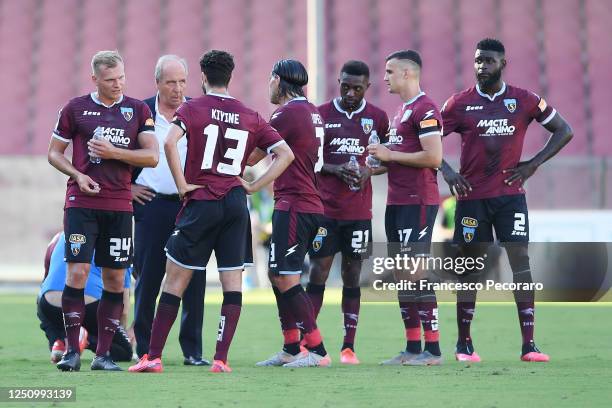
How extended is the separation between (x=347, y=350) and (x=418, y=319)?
1.87 feet

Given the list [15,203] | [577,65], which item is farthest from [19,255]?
[577,65]

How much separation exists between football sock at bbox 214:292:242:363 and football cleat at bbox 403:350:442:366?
131 cm

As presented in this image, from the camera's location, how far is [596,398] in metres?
6.21

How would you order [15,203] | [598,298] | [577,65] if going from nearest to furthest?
[598,298] → [15,203] → [577,65]

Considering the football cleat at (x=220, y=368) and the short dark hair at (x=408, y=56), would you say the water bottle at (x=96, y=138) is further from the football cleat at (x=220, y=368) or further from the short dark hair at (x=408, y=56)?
the short dark hair at (x=408, y=56)

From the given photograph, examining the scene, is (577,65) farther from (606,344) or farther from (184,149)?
(184,149)

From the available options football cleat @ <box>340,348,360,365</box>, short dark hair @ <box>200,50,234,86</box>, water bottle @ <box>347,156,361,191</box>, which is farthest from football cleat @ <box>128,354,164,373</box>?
water bottle @ <box>347,156,361,191</box>

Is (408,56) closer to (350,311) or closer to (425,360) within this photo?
(350,311)

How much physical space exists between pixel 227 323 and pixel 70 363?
101 centimetres

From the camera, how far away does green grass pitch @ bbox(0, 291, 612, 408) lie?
6105mm

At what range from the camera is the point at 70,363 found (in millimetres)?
7570

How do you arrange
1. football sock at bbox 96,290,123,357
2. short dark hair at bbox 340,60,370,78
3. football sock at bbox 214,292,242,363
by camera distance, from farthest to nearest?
short dark hair at bbox 340,60,370,78, football sock at bbox 96,290,123,357, football sock at bbox 214,292,242,363

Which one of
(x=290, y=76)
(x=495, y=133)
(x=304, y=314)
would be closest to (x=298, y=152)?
(x=290, y=76)

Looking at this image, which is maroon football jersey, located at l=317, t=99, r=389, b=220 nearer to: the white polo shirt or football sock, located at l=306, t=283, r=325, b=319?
football sock, located at l=306, t=283, r=325, b=319
